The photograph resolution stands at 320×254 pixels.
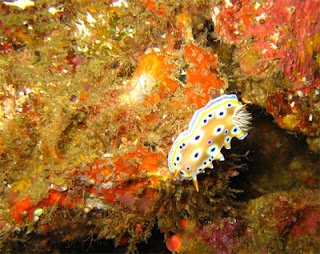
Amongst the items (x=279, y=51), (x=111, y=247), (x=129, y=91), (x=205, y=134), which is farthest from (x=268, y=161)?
(x=111, y=247)

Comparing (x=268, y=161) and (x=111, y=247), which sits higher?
(x=268, y=161)

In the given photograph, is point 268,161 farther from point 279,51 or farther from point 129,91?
point 129,91

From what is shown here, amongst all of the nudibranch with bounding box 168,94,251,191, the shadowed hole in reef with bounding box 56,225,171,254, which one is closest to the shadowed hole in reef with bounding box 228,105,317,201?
the shadowed hole in reef with bounding box 56,225,171,254

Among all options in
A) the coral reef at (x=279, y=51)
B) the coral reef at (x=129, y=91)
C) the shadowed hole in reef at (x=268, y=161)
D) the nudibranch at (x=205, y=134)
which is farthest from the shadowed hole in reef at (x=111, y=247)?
the coral reef at (x=279, y=51)

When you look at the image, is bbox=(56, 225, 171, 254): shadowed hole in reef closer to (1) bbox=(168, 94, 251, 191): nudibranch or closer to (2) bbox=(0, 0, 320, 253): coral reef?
(2) bbox=(0, 0, 320, 253): coral reef

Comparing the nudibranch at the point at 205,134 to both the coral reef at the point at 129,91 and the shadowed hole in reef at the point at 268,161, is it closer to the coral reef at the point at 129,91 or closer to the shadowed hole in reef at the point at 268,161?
the coral reef at the point at 129,91

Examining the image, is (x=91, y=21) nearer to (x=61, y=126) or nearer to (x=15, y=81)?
(x=15, y=81)
